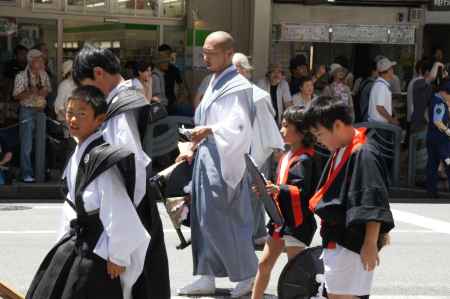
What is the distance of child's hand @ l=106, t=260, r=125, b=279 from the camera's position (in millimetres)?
4277

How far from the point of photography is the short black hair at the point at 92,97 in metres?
4.46

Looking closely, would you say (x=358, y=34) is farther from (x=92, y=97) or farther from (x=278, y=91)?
(x=92, y=97)

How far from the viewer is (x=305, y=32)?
1658 cm

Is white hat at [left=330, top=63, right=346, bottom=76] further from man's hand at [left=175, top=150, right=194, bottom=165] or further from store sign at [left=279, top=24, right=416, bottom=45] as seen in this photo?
man's hand at [left=175, top=150, right=194, bottom=165]

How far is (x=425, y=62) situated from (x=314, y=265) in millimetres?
10024

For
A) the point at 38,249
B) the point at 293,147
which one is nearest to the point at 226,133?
the point at 293,147

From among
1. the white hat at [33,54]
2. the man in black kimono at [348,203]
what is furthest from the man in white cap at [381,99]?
the man in black kimono at [348,203]

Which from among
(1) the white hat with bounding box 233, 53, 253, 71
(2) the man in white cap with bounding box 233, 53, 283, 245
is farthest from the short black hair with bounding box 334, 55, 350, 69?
(2) the man in white cap with bounding box 233, 53, 283, 245

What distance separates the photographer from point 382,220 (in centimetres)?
443

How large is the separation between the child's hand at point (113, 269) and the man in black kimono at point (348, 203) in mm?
1030

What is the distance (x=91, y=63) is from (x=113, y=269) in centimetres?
117

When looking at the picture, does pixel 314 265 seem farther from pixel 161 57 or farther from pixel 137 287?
pixel 161 57

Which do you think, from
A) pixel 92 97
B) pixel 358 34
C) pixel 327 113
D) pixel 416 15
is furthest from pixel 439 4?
pixel 92 97

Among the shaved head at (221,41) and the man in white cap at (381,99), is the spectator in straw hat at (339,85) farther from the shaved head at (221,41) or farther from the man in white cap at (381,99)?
the shaved head at (221,41)
